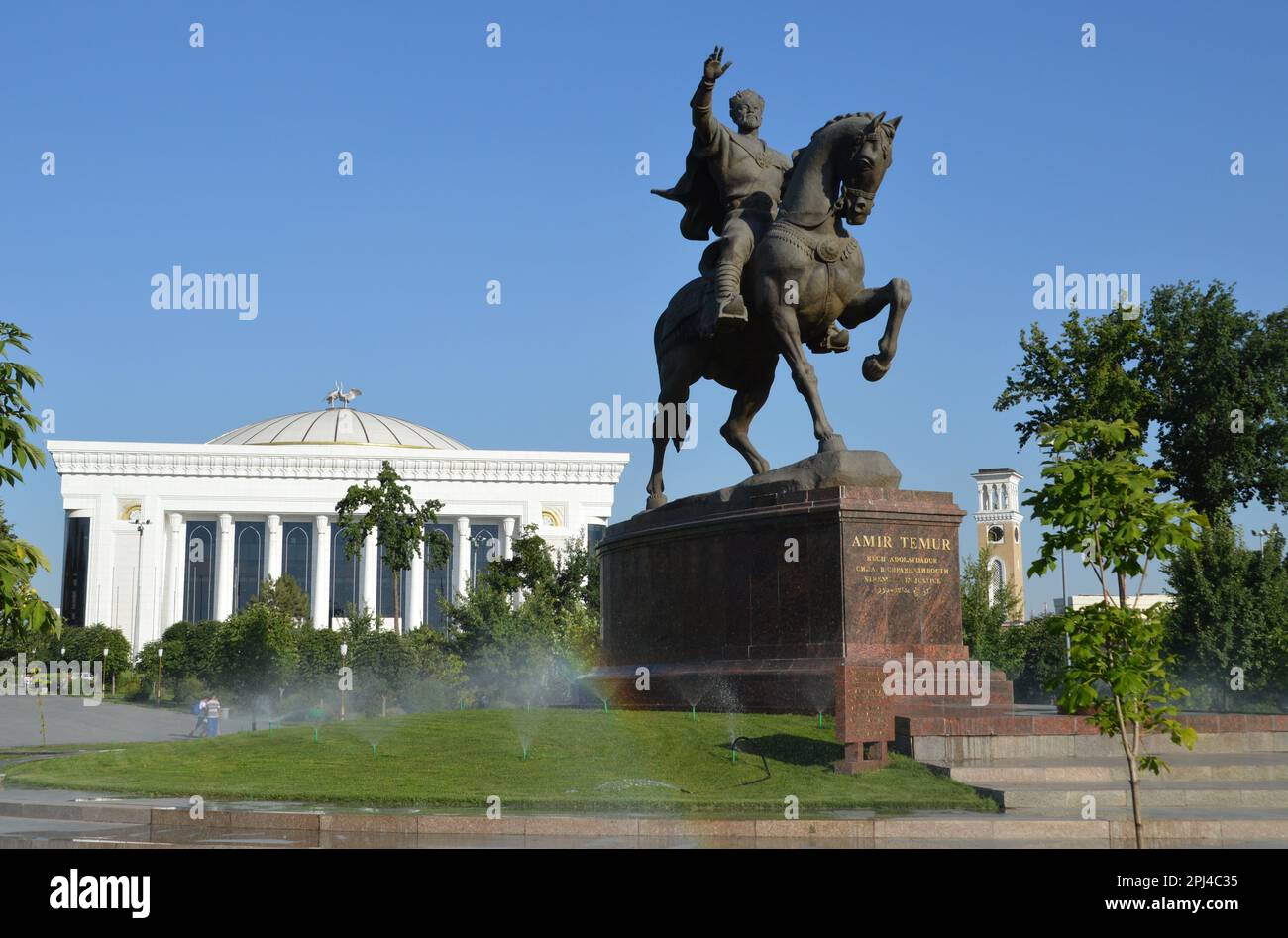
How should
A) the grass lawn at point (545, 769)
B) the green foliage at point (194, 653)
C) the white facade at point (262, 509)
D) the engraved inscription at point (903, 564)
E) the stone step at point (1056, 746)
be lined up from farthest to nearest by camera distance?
the white facade at point (262, 509), the green foliage at point (194, 653), the engraved inscription at point (903, 564), the stone step at point (1056, 746), the grass lawn at point (545, 769)

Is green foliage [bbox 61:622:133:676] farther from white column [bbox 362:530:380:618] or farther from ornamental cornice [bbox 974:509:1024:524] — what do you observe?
ornamental cornice [bbox 974:509:1024:524]

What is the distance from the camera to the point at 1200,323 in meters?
46.8

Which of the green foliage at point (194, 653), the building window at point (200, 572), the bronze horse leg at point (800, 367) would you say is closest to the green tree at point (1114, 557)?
the bronze horse leg at point (800, 367)

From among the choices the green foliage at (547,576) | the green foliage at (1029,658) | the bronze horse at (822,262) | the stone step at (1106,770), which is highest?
the bronze horse at (822,262)

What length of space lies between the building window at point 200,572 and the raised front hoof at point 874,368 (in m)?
104

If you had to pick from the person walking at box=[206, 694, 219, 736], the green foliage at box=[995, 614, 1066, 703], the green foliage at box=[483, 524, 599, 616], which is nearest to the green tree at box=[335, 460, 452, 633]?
the green foliage at box=[483, 524, 599, 616]

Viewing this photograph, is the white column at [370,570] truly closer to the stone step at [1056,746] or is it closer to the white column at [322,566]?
the white column at [322,566]

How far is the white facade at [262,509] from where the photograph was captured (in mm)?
111250

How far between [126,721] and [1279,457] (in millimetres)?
41498

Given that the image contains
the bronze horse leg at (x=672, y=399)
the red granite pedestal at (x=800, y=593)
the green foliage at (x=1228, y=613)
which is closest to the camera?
the red granite pedestal at (x=800, y=593)

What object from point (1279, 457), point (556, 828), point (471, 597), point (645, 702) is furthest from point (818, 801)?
point (1279, 457)

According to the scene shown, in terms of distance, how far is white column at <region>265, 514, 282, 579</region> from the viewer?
4505 inches

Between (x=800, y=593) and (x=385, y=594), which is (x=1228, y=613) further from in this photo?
(x=385, y=594)
